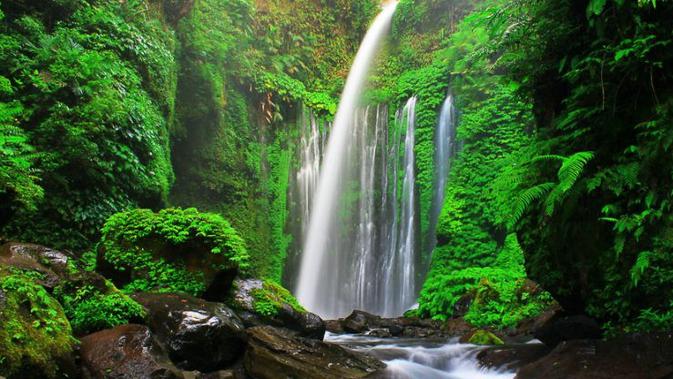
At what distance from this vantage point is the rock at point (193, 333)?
5293 millimetres

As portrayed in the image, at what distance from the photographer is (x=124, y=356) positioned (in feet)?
14.9

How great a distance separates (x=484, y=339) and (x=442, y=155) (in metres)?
9.26

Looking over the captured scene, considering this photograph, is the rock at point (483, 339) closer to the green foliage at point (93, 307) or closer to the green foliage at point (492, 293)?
the green foliage at point (492, 293)

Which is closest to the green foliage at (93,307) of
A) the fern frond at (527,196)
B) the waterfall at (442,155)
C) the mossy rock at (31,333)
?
the mossy rock at (31,333)

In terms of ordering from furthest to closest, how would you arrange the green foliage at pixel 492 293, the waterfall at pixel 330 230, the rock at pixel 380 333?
the waterfall at pixel 330 230, the rock at pixel 380 333, the green foliage at pixel 492 293

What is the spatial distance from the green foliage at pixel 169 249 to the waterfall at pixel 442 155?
9598 mm

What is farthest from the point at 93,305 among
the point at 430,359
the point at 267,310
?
the point at 430,359

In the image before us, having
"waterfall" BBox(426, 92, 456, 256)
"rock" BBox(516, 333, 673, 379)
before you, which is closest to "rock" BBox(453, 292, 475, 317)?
"waterfall" BBox(426, 92, 456, 256)

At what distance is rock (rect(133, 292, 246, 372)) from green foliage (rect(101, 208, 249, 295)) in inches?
39.0

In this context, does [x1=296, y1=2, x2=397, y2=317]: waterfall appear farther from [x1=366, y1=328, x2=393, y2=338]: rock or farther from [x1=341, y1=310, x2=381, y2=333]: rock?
[x1=366, y1=328, x2=393, y2=338]: rock

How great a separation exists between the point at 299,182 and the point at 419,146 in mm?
4864

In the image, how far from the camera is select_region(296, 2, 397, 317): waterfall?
Answer: 1620cm

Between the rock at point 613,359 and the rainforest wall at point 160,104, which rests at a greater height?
the rainforest wall at point 160,104

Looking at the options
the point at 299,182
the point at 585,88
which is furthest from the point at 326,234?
the point at 585,88
